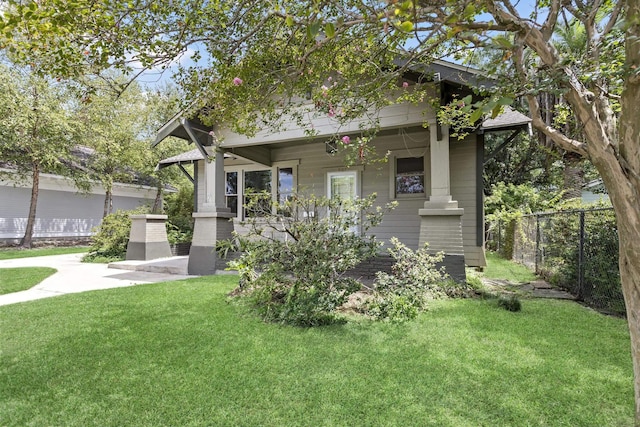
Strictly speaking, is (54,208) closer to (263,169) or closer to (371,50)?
(263,169)

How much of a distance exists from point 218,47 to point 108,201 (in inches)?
699

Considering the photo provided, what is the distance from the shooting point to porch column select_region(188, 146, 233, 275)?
26.6 feet

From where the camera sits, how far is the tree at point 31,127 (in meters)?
12.5

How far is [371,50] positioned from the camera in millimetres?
4113

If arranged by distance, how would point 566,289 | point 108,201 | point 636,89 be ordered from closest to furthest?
point 636,89 < point 566,289 < point 108,201

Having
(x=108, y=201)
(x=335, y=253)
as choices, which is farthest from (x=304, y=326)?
(x=108, y=201)

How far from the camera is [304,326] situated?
13.5 feet

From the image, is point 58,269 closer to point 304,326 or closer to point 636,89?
point 304,326

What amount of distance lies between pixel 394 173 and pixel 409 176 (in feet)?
1.24

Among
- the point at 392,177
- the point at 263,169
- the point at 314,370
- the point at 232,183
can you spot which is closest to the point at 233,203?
the point at 232,183

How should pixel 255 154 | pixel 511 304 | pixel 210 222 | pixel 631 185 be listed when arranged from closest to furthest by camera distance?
pixel 631 185 < pixel 511 304 < pixel 210 222 < pixel 255 154

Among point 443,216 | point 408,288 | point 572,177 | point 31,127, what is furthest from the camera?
point 572,177

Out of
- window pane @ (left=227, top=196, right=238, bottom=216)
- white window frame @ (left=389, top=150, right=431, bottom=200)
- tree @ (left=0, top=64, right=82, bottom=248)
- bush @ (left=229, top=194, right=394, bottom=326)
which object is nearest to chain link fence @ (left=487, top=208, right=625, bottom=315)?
white window frame @ (left=389, top=150, right=431, bottom=200)

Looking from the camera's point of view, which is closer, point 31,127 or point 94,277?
point 94,277
